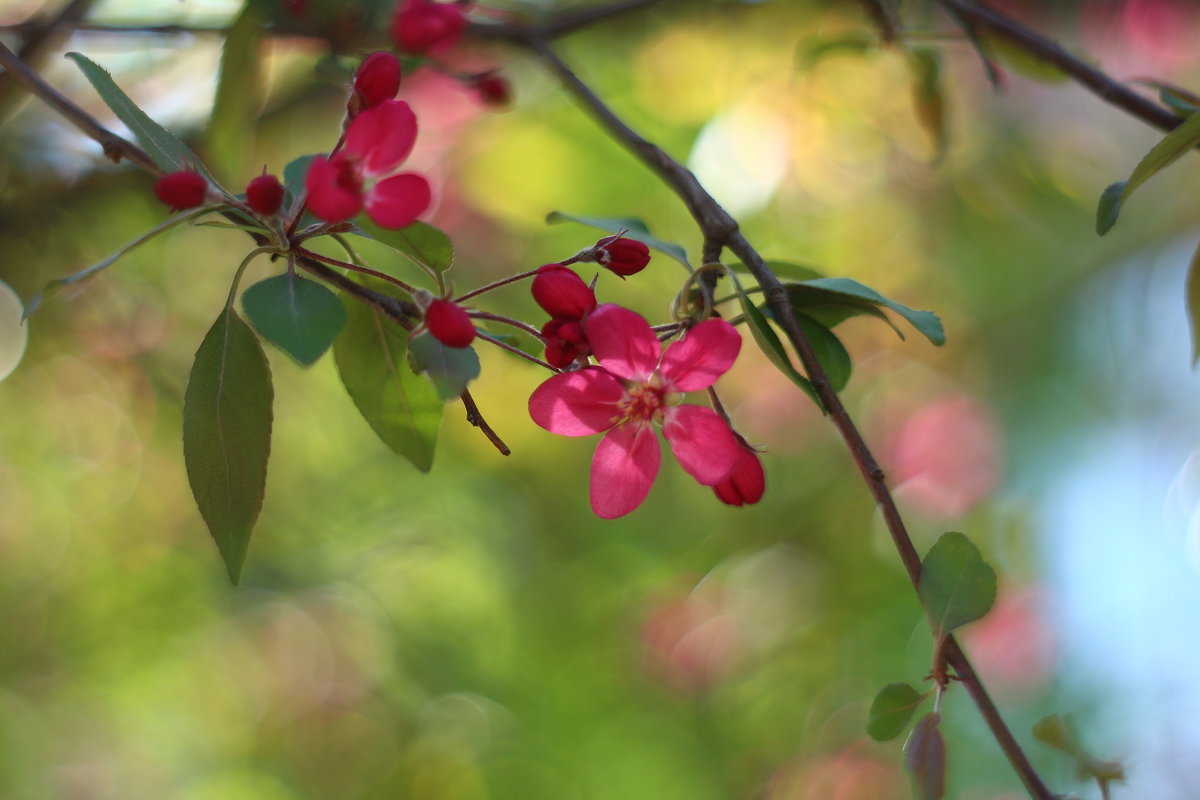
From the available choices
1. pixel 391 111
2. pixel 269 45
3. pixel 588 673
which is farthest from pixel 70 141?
pixel 588 673

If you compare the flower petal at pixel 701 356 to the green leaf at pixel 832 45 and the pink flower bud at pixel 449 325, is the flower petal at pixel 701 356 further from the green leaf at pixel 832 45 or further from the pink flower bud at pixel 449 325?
the green leaf at pixel 832 45

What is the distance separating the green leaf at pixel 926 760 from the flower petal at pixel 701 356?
152mm

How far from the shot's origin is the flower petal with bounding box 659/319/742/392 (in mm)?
350

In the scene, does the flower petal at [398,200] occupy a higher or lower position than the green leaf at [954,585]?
higher

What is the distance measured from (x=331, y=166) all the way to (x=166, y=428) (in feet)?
3.17

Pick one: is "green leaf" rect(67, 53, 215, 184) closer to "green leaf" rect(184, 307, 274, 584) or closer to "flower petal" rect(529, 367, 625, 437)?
"green leaf" rect(184, 307, 274, 584)

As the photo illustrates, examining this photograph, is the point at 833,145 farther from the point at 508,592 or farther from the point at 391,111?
the point at 391,111

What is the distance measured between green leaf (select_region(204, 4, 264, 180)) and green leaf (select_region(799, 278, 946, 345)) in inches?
16.3

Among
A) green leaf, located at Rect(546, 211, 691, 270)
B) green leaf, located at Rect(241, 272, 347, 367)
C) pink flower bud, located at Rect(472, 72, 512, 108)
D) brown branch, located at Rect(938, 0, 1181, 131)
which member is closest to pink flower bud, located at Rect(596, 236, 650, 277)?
green leaf, located at Rect(546, 211, 691, 270)

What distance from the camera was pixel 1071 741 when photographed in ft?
1.27

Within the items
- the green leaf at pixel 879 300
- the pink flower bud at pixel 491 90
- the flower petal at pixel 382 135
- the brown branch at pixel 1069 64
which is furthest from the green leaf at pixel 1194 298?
the pink flower bud at pixel 491 90

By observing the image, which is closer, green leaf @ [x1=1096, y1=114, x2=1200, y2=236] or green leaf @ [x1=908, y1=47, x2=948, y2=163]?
green leaf @ [x1=1096, y1=114, x2=1200, y2=236]

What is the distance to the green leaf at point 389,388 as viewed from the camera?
0.40 m

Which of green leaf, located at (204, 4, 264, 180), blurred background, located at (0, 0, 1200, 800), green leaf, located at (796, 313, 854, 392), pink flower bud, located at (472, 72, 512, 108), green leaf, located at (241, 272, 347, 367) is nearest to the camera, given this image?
green leaf, located at (241, 272, 347, 367)
